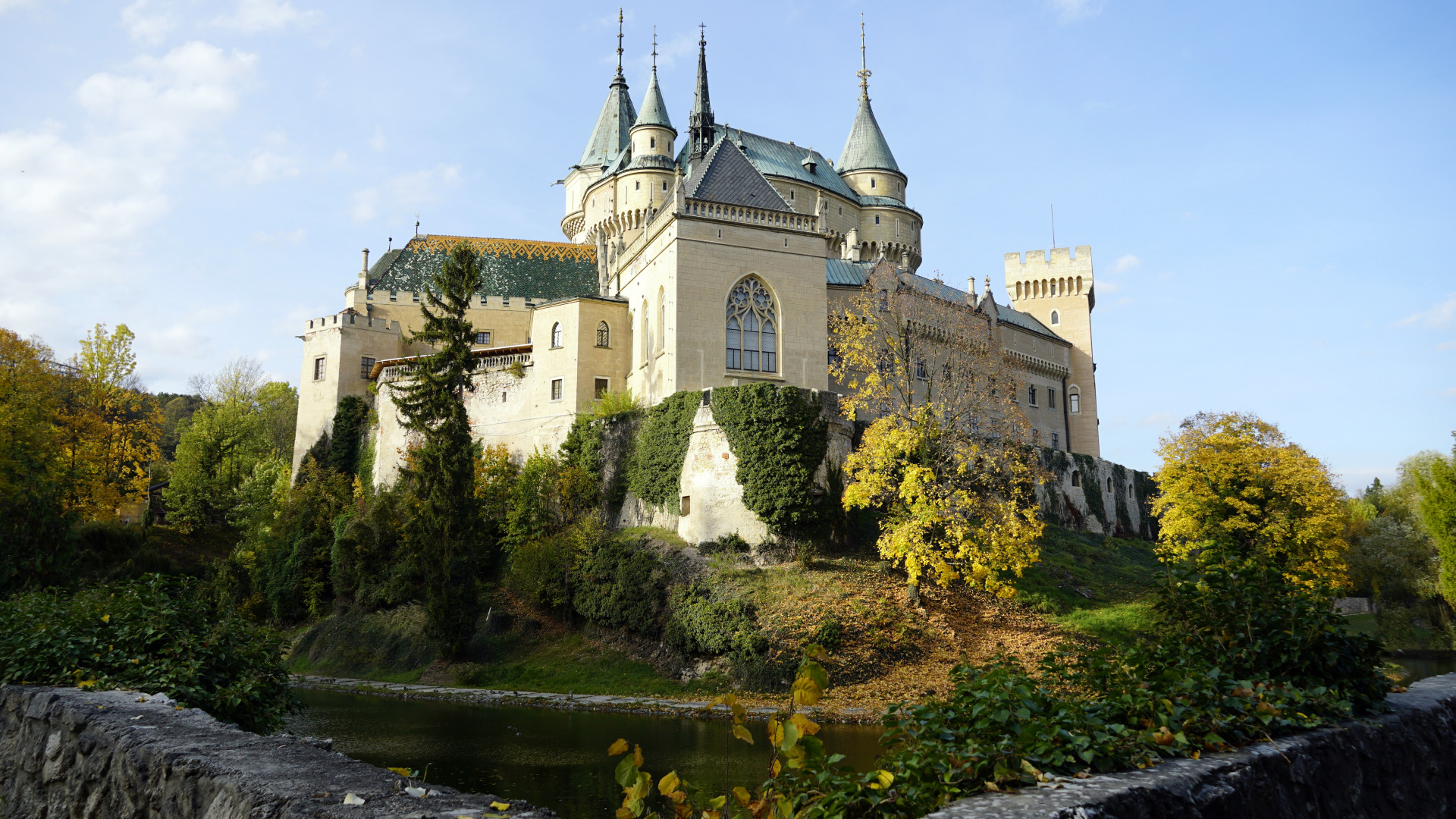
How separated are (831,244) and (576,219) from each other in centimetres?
1642

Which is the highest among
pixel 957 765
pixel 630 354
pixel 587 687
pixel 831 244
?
pixel 831 244

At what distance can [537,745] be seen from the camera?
17.5 meters

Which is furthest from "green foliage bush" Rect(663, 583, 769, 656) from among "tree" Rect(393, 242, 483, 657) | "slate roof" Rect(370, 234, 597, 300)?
"slate roof" Rect(370, 234, 597, 300)

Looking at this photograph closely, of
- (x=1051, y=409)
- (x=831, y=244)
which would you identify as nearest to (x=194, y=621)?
(x=831, y=244)

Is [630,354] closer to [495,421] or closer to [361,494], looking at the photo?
[495,421]

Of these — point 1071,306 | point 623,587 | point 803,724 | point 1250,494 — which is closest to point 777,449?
point 623,587

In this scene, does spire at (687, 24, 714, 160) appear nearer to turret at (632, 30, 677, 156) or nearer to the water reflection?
turret at (632, 30, 677, 156)

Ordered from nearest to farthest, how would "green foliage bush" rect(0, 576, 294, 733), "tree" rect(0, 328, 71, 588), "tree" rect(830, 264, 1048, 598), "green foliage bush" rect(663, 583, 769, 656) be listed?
"green foliage bush" rect(0, 576, 294, 733)
"tree" rect(0, 328, 71, 588)
"green foliage bush" rect(663, 583, 769, 656)
"tree" rect(830, 264, 1048, 598)

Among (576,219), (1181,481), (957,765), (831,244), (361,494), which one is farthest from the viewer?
(576,219)

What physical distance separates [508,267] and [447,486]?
23565 millimetres

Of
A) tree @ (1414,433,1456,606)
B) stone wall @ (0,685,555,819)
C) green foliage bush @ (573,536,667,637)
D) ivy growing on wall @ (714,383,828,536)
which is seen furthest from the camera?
tree @ (1414,433,1456,606)

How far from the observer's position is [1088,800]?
3463mm

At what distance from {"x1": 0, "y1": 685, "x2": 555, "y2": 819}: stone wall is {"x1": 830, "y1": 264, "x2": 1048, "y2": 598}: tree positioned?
72.3ft

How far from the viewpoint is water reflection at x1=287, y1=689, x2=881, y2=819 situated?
44.4 feet
